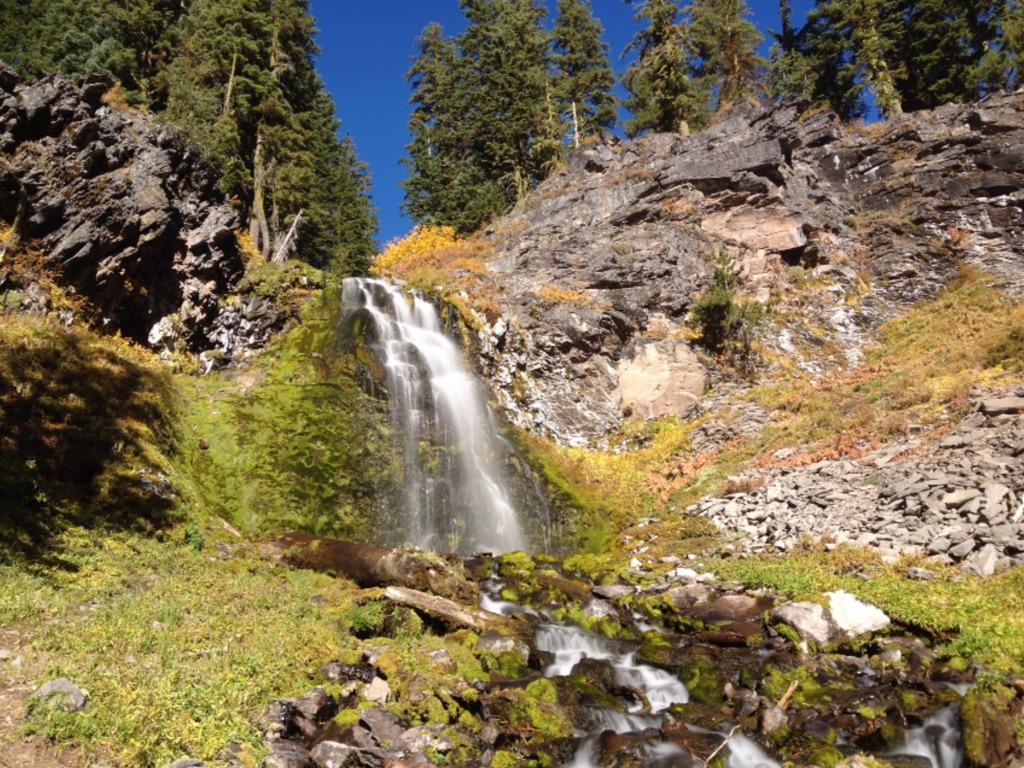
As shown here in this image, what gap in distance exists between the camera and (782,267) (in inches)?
1204

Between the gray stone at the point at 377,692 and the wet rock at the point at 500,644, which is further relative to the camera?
the wet rock at the point at 500,644

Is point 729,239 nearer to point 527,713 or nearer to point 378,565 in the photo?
point 378,565

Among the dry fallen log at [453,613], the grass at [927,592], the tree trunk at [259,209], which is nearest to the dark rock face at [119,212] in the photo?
the tree trunk at [259,209]

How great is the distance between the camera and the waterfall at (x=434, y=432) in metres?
17.1

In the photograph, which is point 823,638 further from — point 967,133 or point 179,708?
point 967,133

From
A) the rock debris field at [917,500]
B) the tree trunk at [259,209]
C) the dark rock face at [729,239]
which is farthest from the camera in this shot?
the tree trunk at [259,209]

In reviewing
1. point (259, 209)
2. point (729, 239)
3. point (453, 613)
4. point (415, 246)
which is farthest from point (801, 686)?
point (415, 246)

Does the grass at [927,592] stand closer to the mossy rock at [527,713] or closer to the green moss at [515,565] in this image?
the green moss at [515,565]

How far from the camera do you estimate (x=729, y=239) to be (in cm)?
3180

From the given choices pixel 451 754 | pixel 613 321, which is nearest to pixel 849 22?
pixel 613 321

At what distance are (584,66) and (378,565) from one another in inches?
1824

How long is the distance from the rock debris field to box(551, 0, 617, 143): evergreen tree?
3753 centimetres

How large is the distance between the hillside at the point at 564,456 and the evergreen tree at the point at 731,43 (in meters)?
8.83

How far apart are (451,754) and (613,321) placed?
22.2m
